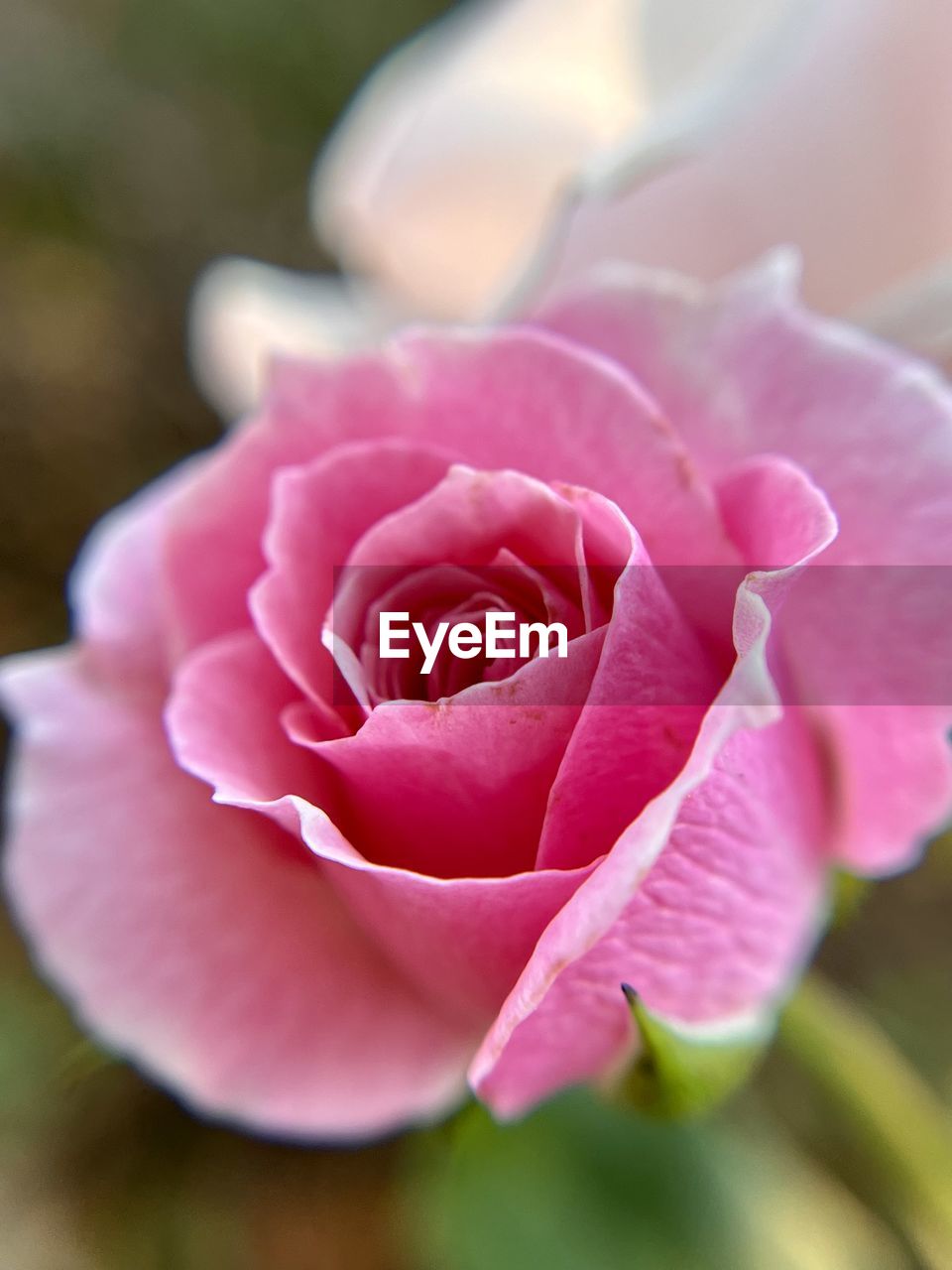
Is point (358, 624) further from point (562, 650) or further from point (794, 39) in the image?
point (794, 39)

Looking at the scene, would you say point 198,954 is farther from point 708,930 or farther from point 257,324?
point 257,324

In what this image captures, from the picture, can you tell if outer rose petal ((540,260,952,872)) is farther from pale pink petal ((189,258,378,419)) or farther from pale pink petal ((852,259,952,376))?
pale pink petal ((189,258,378,419))

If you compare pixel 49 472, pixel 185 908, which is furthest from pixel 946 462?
pixel 49 472

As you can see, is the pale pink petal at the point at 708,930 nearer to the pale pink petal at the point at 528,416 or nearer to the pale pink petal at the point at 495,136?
the pale pink petal at the point at 528,416

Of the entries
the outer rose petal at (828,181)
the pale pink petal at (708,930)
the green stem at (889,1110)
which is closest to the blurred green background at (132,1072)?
the green stem at (889,1110)

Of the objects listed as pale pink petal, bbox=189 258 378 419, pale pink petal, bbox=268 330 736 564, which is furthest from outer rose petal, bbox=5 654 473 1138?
pale pink petal, bbox=189 258 378 419
